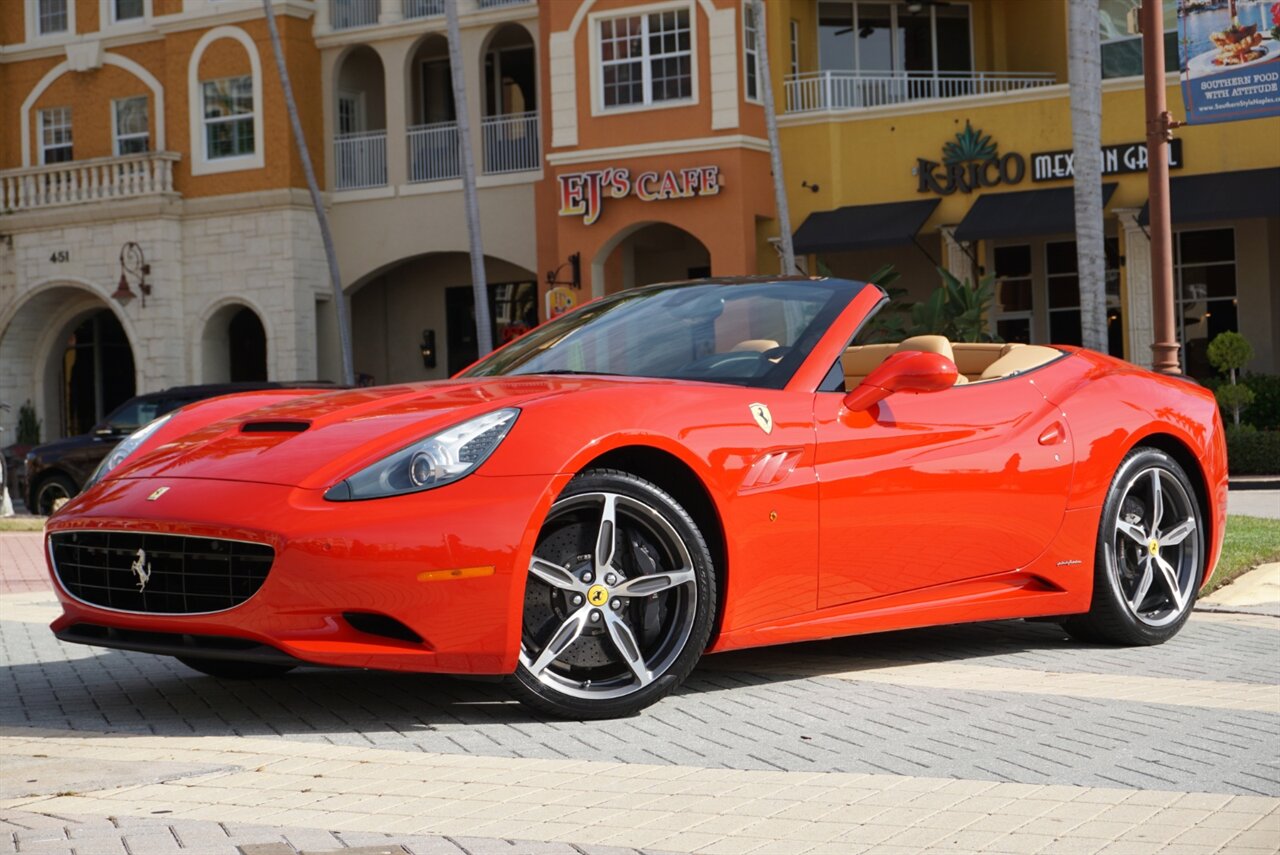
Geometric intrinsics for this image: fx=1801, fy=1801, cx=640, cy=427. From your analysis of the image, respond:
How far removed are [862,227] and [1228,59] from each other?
33.2ft

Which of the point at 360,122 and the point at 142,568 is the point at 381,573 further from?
the point at 360,122

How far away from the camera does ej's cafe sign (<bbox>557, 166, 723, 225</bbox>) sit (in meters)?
30.6

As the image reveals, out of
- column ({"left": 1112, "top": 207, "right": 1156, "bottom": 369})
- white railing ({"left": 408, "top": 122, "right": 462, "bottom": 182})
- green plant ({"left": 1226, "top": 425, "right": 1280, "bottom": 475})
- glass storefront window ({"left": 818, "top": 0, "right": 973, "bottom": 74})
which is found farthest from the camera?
white railing ({"left": 408, "top": 122, "right": 462, "bottom": 182})

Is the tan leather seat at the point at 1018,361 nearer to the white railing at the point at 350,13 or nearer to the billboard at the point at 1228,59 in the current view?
the billboard at the point at 1228,59

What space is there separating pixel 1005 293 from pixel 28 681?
86.4 feet

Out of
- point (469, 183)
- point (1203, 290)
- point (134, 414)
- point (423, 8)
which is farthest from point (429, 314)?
point (1203, 290)

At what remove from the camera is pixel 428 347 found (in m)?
37.1

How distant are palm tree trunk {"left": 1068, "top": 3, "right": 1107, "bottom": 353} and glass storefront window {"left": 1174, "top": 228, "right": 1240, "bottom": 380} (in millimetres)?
10083

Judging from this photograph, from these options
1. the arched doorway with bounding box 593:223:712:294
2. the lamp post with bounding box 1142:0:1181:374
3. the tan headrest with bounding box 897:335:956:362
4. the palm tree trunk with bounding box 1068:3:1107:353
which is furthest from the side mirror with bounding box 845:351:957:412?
the arched doorway with bounding box 593:223:712:294

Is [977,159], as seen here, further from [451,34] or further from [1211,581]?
[1211,581]

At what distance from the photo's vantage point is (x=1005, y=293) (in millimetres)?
31297

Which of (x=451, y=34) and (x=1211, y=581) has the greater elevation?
(x=451, y=34)

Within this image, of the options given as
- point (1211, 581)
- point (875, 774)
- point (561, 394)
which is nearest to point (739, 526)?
point (561, 394)

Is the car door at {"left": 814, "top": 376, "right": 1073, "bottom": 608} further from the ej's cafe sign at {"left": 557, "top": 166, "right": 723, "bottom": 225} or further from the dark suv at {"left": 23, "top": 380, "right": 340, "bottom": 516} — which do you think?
the ej's cafe sign at {"left": 557, "top": 166, "right": 723, "bottom": 225}
